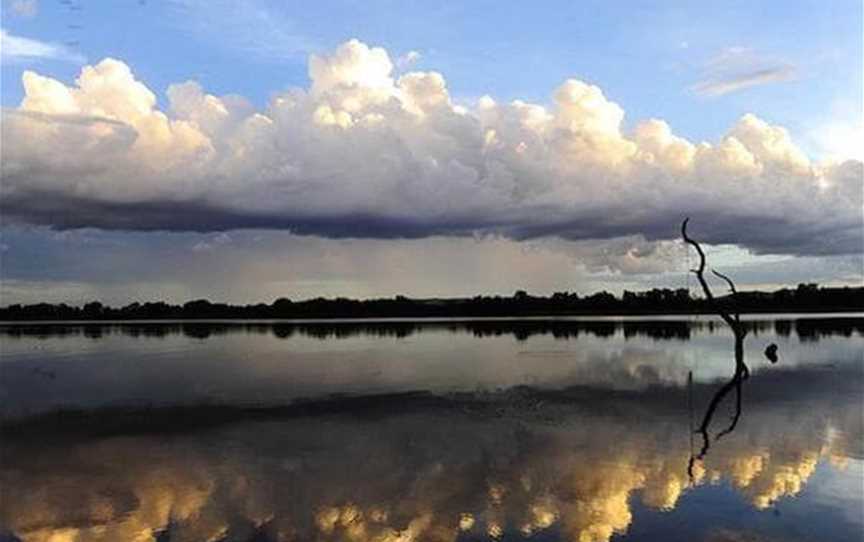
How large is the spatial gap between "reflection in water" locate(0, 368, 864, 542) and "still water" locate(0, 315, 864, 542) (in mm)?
64

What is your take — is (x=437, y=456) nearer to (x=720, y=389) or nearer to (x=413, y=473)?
(x=413, y=473)

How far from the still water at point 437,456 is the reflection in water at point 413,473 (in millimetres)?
64

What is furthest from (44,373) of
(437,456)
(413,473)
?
(413,473)

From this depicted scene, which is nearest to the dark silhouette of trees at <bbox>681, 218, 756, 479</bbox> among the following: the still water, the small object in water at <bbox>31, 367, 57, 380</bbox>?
the still water

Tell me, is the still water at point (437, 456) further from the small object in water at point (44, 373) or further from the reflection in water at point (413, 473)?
the small object in water at point (44, 373)

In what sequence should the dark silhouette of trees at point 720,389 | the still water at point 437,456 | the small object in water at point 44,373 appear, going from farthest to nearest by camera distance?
the small object in water at point 44,373, the dark silhouette of trees at point 720,389, the still water at point 437,456

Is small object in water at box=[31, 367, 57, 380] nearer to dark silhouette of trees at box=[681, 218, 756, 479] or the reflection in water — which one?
the reflection in water

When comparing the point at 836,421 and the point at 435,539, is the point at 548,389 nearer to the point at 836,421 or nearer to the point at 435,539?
the point at 836,421

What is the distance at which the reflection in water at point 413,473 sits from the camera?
13.2 metres

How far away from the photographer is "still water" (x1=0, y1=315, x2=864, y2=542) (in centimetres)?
1313

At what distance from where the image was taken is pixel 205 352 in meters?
55.9

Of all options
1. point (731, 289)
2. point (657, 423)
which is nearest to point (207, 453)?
point (657, 423)

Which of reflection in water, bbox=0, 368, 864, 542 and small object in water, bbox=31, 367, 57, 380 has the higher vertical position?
small object in water, bbox=31, 367, 57, 380

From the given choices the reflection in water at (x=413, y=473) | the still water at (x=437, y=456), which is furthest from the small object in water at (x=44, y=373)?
the reflection in water at (x=413, y=473)
